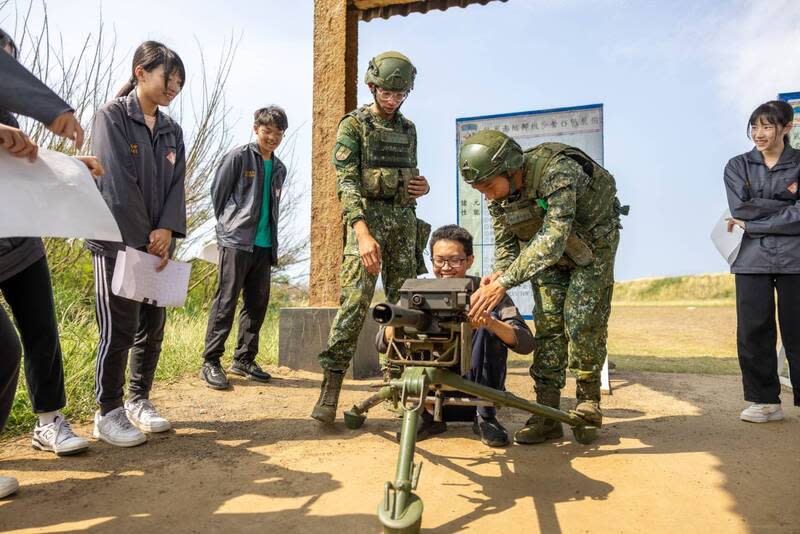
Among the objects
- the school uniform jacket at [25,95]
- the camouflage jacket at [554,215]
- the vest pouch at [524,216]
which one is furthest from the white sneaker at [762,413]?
the school uniform jacket at [25,95]

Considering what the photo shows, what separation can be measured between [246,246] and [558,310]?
241cm

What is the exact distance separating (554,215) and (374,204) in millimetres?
1125

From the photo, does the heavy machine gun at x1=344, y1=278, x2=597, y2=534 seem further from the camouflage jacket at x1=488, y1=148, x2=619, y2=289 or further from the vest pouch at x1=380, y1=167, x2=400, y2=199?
the vest pouch at x1=380, y1=167, x2=400, y2=199

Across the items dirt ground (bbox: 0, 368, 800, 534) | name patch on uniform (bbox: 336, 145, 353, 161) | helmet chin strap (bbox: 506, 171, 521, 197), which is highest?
name patch on uniform (bbox: 336, 145, 353, 161)

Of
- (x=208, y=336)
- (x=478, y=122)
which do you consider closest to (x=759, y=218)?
(x=478, y=122)

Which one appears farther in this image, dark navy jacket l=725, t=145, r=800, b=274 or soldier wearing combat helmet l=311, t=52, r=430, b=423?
dark navy jacket l=725, t=145, r=800, b=274

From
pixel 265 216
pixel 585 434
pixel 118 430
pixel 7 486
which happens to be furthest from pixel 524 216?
pixel 7 486

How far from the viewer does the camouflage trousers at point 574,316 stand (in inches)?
122

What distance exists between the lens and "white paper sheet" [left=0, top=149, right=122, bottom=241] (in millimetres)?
2061

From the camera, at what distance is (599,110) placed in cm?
512

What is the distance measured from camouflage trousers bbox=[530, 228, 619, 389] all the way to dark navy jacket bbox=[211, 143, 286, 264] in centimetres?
229

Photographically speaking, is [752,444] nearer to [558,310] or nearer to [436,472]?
[558,310]

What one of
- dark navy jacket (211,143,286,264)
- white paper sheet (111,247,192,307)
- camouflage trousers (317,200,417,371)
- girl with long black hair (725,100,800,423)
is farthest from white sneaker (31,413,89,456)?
girl with long black hair (725,100,800,423)

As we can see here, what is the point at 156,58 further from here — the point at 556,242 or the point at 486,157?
the point at 556,242
